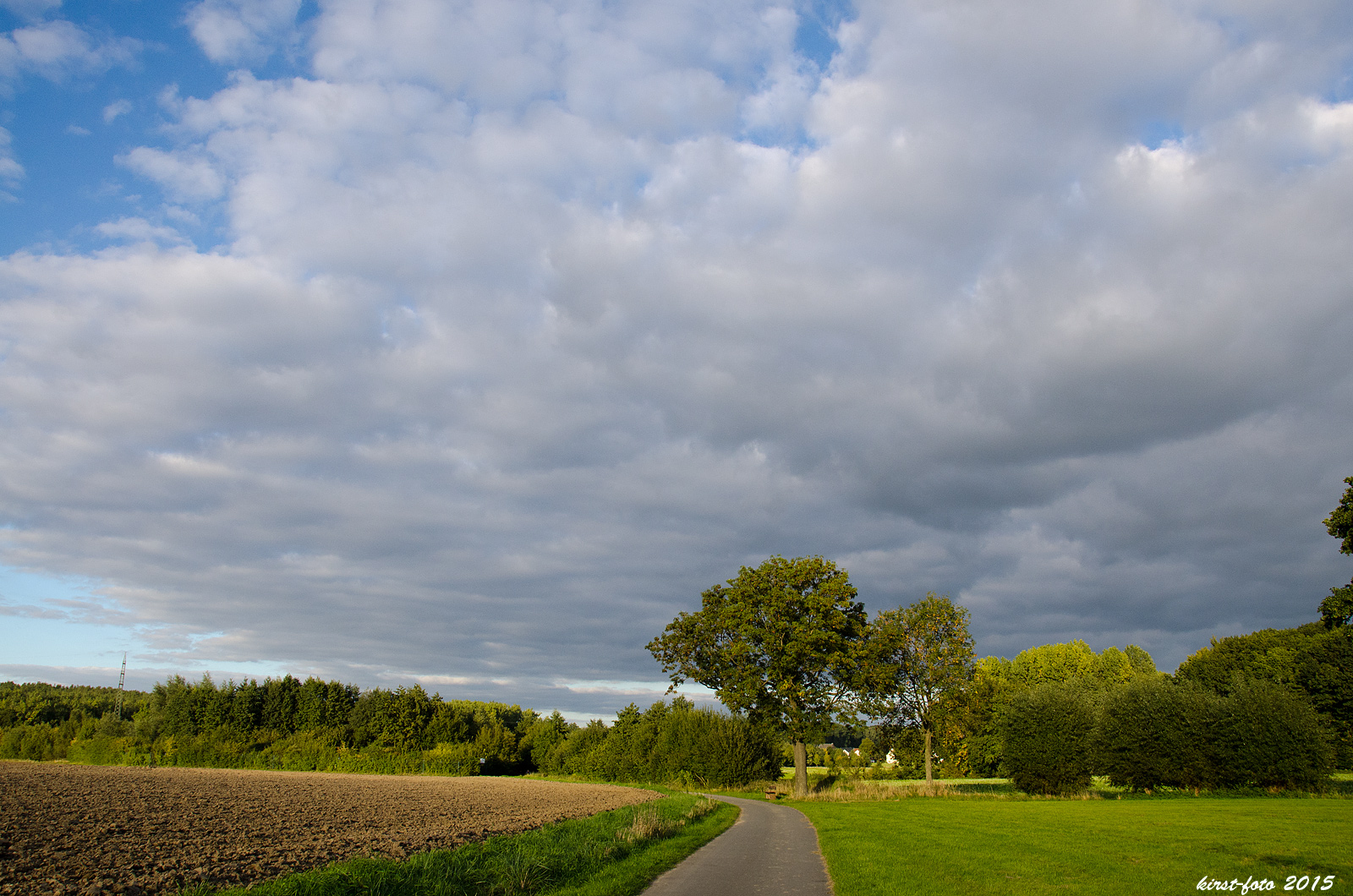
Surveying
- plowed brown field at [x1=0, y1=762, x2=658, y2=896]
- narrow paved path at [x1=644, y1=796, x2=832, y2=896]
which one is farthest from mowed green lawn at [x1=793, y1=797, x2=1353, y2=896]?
plowed brown field at [x1=0, y1=762, x2=658, y2=896]

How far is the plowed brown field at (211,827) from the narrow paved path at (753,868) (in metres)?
7.30

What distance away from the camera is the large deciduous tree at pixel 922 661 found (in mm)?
49031

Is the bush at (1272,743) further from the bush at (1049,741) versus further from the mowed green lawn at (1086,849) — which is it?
the mowed green lawn at (1086,849)

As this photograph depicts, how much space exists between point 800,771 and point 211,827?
34.1 metres

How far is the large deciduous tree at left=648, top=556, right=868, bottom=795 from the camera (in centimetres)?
4703

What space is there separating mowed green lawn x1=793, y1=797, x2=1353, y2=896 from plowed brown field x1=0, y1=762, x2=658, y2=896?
1123 centimetres

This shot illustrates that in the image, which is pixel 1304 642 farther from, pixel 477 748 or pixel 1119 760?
pixel 477 748

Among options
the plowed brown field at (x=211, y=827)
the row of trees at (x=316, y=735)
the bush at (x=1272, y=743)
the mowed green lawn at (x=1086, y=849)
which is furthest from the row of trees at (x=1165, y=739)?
the row of trees at (x=316, y=735)

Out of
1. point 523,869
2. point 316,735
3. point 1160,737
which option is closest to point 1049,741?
point 1160,737

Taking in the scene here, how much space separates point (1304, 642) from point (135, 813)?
269 ft

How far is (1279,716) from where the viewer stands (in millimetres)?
37594

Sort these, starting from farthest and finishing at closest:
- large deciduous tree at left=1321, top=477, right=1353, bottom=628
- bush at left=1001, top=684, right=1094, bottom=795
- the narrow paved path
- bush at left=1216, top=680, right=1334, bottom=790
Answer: bush at left=1001, top=684, right=1094, bottom=795
bush at left=1216, top=680, right=1334, bottom=790
large deciduous tree at left=1321, top=477, right=1353, bottom=628
the narrow paved path

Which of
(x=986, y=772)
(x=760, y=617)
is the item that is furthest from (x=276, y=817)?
(x=986, y=772)

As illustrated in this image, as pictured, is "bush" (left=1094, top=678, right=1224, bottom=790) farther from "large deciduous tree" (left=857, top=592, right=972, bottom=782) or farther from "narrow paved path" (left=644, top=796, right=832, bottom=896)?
"narrow paved path" (left=644, top=796, right=832, bottom=896)
